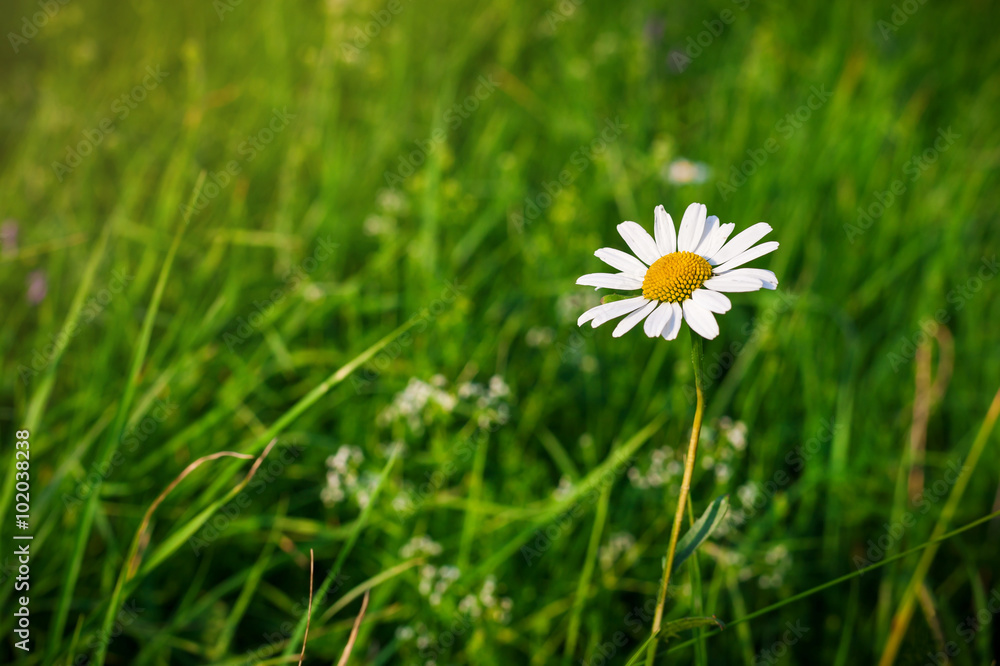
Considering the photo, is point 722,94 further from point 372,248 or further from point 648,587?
point 648,587

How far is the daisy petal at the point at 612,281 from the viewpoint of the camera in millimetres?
1087

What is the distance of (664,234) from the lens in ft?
3.89

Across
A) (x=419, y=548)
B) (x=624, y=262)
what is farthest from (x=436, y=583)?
(x=624, y=262)

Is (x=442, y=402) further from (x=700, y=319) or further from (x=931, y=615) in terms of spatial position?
(x=931, y=615)

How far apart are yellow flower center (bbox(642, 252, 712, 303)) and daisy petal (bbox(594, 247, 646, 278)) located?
0.27ft

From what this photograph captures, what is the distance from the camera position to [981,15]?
449 centimetres

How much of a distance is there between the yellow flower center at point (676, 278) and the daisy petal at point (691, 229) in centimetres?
10

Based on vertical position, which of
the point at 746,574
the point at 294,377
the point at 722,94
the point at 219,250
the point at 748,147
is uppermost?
the point at 722,94

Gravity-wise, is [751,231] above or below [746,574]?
above

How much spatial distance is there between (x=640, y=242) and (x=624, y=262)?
0.05 metres

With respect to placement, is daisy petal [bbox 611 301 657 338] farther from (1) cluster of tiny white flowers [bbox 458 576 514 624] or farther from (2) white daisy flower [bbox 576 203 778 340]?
(1) cluster of tiny white flowers [bbox 458 576 514 624]

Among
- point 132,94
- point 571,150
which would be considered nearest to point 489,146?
point 571,150

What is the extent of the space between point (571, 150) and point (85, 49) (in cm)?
231

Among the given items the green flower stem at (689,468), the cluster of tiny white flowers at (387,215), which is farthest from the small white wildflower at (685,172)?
the green flower stem at (689,468)
